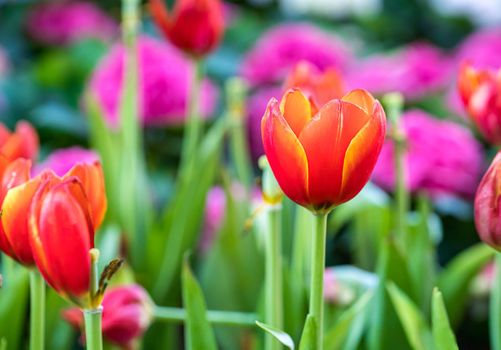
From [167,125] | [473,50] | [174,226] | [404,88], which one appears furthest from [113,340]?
[473,50]

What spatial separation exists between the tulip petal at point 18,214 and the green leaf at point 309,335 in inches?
4.8

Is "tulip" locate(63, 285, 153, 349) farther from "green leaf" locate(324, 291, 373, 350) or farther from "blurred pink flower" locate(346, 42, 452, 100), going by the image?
"blurred pink flower" locate(346, 42, 452, 100)

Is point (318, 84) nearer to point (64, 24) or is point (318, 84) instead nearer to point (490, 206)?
point (490, 206)

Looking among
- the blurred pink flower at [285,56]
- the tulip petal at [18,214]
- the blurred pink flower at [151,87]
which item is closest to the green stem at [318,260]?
the tulip petal at [18,214]

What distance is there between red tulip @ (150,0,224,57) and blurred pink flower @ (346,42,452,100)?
0.40 metres

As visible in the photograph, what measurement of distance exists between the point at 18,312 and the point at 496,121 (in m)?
0.31

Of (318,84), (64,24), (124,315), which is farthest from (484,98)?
(64,24)

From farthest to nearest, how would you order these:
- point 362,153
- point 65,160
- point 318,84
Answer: point 65,160, point 318,84, point 362,153

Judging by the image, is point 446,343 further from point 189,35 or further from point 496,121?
point 189,35

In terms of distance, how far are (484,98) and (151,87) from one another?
554mm

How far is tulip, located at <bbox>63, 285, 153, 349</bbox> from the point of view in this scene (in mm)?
489

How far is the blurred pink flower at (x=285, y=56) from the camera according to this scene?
45.0 inches

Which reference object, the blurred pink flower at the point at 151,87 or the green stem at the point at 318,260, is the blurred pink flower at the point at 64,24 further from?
the green stem at the point at 318,260

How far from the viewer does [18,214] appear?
375 mm
